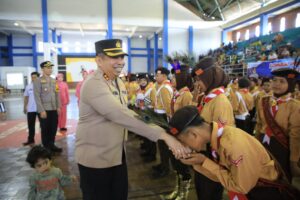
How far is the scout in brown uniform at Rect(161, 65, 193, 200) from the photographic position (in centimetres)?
304

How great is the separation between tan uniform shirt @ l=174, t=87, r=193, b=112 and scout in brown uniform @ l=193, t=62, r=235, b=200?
108 cm

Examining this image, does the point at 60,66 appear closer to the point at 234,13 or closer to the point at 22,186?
the point at 234,13

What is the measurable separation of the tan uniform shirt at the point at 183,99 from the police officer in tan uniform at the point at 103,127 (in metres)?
1.73

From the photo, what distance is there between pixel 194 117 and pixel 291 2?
1428 centimetres

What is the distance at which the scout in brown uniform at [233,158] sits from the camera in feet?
4.52

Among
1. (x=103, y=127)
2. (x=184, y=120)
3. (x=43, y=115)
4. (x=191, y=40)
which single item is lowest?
(x=43, y=115)

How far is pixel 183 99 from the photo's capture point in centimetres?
349

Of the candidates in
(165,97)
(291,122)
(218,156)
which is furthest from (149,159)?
(218,156)

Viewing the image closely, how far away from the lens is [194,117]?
1.43m

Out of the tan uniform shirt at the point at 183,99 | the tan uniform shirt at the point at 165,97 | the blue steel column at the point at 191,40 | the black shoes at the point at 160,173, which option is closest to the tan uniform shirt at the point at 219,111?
the tan uniform shirt at the point at 183,99

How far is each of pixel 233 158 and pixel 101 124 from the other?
88 cm

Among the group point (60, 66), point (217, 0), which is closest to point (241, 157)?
point (217, 0)

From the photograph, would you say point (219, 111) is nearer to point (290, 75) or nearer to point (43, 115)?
point (290, 75)

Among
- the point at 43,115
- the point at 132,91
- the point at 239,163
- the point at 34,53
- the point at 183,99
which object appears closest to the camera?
the point at 239,163
